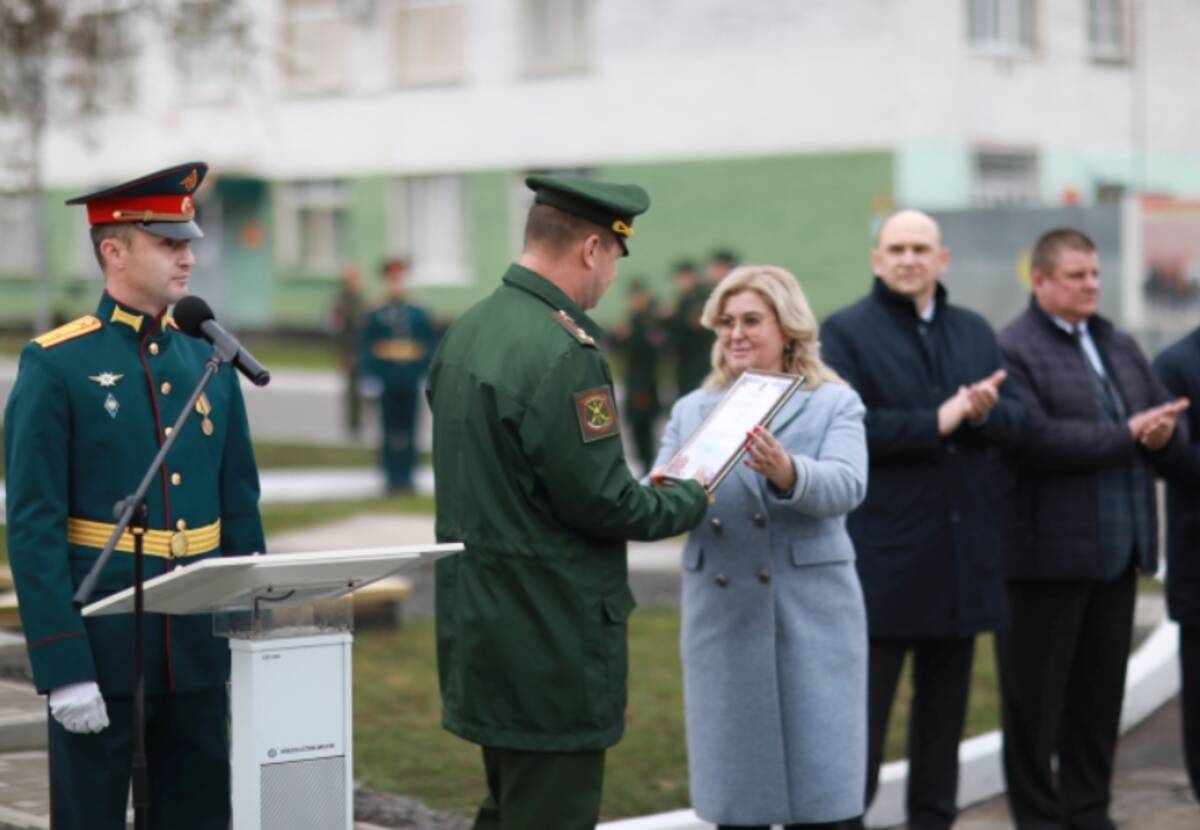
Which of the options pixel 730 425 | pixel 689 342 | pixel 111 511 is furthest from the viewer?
pixel 689 342

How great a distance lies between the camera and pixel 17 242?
41031 millimetres

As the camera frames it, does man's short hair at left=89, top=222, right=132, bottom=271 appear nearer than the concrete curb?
Yes

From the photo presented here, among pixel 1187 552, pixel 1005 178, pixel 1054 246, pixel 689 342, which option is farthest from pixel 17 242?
pixel 1187 552

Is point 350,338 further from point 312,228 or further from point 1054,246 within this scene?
point 1054,246

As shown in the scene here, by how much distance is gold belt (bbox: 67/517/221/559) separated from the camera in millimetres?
4758

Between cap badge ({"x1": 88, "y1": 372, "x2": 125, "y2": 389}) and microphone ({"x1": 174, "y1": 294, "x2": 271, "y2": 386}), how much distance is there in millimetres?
208

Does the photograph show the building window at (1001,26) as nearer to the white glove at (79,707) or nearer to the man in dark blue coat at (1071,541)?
the man in dark blue coat at (1071,541)

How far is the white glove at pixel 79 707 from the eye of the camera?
15.0 ft

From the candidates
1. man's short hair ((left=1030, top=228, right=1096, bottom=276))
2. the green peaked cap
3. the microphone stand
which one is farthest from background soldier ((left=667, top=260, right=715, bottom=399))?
the microphone stand

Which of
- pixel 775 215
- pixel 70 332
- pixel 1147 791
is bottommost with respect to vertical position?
pixel 1147 791

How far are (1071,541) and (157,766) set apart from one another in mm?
3402

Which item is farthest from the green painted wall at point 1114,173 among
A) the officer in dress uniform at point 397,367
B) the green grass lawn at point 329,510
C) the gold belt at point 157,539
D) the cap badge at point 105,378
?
the cap badge at point 105,378

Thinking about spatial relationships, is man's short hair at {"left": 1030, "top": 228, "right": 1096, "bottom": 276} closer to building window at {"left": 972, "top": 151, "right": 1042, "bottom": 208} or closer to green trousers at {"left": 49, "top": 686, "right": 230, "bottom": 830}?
green trousers at {"left": 49, "top": 686, "right": 230, "bottom": 830}

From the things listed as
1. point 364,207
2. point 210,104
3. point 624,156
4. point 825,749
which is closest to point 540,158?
point 624,156
